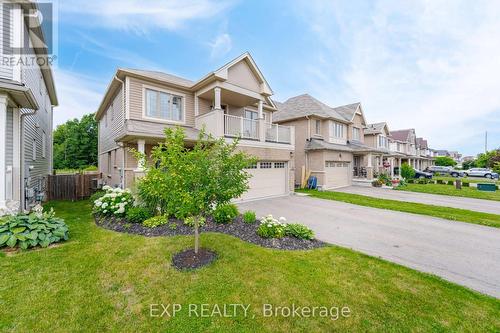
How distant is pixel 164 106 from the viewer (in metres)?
11.0

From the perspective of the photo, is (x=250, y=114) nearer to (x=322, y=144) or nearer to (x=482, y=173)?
(x=322, y=144)

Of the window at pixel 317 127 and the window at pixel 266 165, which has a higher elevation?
the window at pixel 317 127

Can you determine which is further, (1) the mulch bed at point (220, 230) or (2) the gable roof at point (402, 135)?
(2) the gable roof at point (402, 135)

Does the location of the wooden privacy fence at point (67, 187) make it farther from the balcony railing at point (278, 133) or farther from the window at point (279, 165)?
the window at point (279, 165)

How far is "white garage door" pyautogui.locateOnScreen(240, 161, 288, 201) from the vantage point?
40.4 ft

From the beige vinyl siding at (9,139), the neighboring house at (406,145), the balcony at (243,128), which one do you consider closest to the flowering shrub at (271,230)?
the balcony at (243,128)

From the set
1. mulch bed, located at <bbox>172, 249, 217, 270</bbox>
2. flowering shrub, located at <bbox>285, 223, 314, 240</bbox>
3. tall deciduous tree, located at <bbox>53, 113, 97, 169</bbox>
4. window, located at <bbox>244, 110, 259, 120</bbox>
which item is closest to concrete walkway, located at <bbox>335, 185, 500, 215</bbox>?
window, located at <bbox>244, 110, 259, 120</bbox>

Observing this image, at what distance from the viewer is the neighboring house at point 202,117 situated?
32.1 feet

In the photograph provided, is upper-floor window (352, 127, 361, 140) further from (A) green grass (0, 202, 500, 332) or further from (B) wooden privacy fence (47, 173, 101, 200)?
(B) wooden privacy fence (47, 173, 101, 200)

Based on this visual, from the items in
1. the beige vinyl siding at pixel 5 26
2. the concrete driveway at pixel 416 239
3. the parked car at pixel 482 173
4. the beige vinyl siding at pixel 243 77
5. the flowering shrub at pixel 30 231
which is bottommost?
the concrete driveway at pixel 416 239

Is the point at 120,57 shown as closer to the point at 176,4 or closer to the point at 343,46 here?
the point at 176,4

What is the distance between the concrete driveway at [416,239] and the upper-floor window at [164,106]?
602 cm

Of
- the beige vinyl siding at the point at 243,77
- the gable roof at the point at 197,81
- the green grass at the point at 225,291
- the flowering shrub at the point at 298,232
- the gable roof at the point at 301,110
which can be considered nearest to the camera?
the green grass at the point at 225,291

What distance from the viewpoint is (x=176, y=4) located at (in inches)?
413
